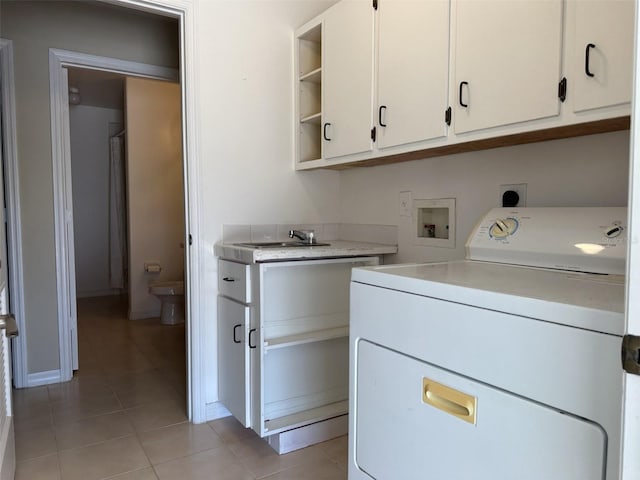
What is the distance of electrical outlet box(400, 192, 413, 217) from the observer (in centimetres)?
217

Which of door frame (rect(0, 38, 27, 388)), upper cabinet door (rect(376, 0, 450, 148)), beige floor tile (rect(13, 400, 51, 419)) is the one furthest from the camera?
door frame (rect(0, 38, 27, 388))

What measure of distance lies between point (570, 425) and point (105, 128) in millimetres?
5919

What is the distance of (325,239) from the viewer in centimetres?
265

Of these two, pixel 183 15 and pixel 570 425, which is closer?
pixel 570 425

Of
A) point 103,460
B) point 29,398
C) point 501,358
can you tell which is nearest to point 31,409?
point 29,398

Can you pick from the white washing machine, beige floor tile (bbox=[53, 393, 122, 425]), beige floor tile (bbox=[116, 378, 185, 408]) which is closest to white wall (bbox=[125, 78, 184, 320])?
beige floor tile (bbox=[116, 378, 185, 408])

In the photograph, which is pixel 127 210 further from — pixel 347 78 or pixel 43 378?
pixel 347 78

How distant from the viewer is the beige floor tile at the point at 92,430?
6.80 ft

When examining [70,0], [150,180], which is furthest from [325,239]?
[150,180]

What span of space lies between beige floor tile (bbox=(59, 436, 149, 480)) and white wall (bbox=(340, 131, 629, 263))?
1497mm

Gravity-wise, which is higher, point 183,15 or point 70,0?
point 70,0

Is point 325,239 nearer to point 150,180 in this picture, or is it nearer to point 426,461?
point 426,461

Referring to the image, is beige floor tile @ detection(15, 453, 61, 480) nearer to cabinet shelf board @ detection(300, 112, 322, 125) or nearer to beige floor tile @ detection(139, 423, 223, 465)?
beige floor tile @ detection(139, 423, 223, 465)

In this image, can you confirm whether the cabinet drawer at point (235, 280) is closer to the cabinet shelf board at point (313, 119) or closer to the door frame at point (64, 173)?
the cabinet shelf board at point (313, 119)
